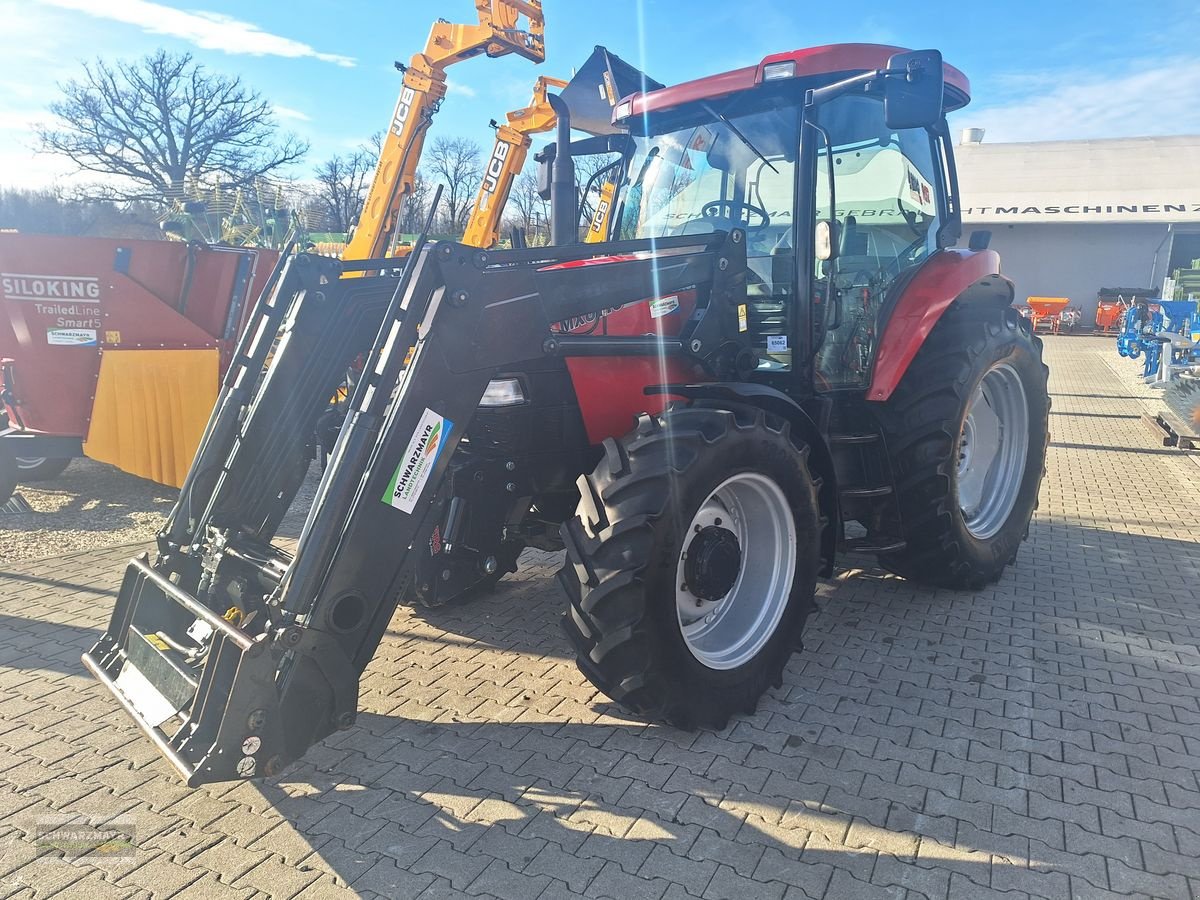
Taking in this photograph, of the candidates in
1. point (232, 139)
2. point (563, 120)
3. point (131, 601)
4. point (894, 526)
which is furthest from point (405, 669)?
point (232, 139)

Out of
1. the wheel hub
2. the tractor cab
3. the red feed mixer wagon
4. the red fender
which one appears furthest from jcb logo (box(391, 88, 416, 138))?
the wheel hub

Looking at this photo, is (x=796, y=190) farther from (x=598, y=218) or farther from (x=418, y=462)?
(x=598, y=218)

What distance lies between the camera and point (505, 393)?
10.7 feet

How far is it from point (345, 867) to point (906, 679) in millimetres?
2492

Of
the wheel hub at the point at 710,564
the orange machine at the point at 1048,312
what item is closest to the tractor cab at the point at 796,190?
the wheel hub at the point at 710,564

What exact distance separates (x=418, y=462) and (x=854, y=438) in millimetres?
2341

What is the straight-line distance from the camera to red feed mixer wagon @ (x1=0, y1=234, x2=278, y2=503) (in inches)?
249

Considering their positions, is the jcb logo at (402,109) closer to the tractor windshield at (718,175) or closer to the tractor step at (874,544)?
the tractor windshield at (718,175)

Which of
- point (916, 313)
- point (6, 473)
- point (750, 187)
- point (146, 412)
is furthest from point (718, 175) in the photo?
point (6, 473)

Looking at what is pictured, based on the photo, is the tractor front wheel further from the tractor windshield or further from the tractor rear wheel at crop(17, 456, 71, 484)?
the tractor windshield

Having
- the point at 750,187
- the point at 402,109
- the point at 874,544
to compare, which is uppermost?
the point at 402,109

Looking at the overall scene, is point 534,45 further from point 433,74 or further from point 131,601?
point 131,601

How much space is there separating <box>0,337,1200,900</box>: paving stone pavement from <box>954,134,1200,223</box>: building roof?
1115 inches

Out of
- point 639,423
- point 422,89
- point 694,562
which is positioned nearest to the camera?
point 639,423
